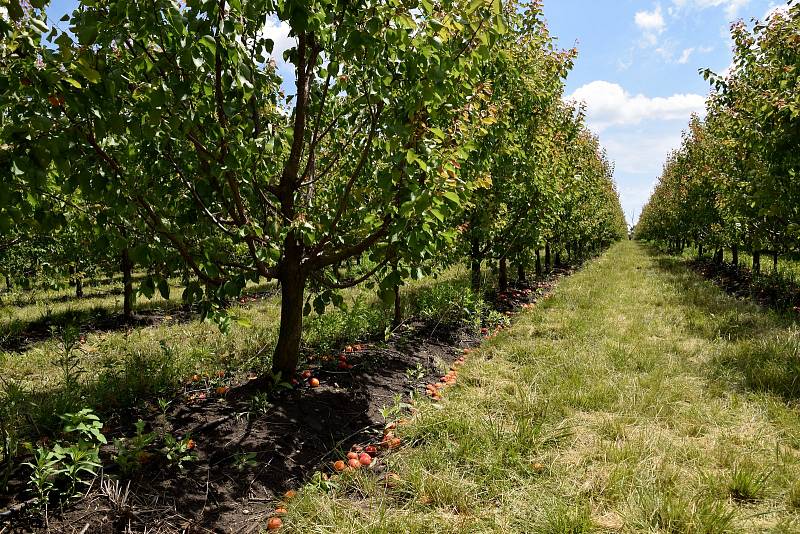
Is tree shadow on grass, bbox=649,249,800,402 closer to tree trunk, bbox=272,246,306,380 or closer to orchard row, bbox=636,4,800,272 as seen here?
orchard row, bbox=636,4,800,272

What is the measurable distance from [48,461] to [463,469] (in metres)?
2.56

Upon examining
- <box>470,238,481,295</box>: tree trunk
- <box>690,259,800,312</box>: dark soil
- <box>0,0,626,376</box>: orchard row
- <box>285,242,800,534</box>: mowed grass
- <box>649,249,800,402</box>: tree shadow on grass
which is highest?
<box>0,0,626,376</box>: orchard row

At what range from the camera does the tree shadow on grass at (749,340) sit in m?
4.70

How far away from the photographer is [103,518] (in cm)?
249

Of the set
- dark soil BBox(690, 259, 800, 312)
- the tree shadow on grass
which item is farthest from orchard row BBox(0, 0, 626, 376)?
dark soil BBox(690, 259, 800, 312)

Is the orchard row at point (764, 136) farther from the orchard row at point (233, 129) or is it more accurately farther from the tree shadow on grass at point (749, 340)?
the orchard row at point (233, 129)

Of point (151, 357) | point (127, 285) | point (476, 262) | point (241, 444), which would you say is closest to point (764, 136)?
point (476, 262)

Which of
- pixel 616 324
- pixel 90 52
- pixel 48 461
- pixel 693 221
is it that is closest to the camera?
pixel 90 52

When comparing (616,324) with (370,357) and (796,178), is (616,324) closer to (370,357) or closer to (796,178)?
(796,178)

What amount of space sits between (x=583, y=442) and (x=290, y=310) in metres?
2.80

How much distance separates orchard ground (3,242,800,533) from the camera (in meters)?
2.63

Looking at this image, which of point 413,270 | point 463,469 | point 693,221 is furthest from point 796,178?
point 693,221

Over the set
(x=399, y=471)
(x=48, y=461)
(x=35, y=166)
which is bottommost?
(x=399, y=471)

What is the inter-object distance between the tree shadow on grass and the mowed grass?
0.03 meters
